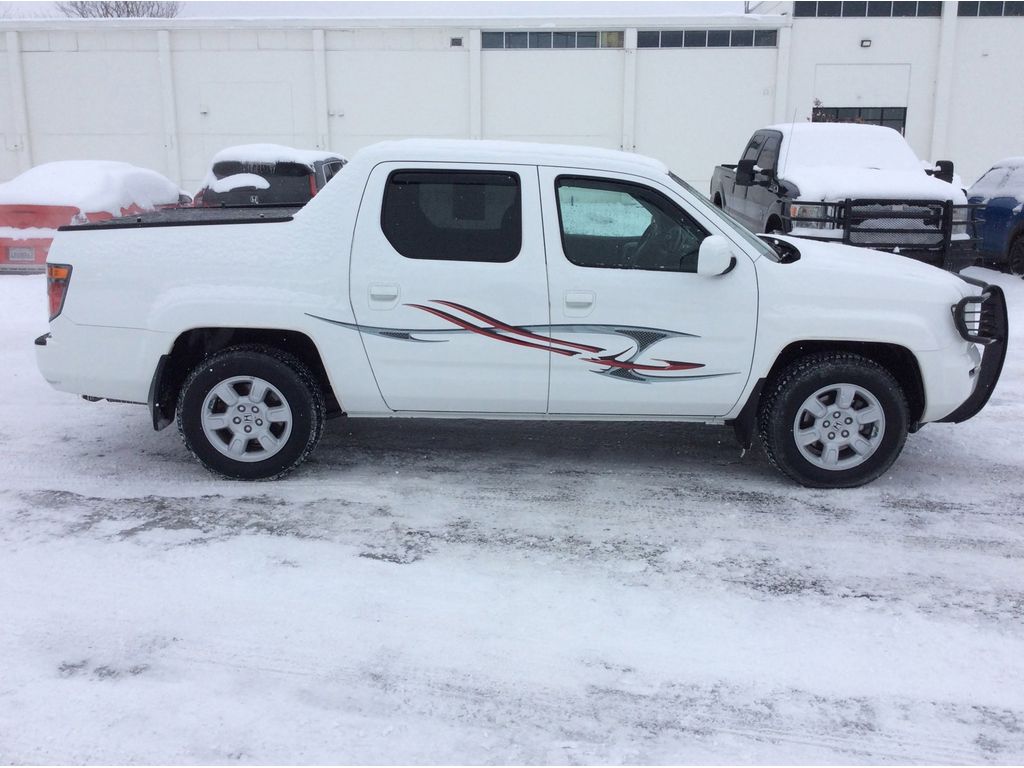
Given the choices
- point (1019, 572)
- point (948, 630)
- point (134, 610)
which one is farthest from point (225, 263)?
point (1019, 572)

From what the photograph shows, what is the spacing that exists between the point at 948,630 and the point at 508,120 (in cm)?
2151

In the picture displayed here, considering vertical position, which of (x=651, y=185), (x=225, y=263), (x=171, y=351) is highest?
Answer: (x=651, y=185)

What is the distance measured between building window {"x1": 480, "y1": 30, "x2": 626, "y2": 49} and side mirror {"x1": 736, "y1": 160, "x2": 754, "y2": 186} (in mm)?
12126

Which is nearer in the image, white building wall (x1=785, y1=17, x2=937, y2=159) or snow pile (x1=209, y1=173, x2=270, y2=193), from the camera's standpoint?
snow pile (x1=209, y1=173, x2=270, y2=193)

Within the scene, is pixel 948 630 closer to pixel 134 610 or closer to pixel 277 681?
pixel 277 681

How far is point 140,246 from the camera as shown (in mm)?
5199

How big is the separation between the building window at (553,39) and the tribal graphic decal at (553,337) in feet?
65.5

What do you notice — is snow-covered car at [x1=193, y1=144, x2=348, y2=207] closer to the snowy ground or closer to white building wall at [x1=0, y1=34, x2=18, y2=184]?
the snowy ground

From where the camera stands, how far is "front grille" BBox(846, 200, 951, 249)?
1025 centimetres

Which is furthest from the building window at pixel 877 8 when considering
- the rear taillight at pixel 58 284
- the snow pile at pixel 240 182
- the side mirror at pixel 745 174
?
the rear taillight at pixel 58 284

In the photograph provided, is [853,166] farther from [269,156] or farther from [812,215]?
[269,156]

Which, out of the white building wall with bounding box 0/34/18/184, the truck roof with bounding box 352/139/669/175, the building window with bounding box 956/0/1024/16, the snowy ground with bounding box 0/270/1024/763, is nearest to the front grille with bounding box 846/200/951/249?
the snowy ground with bounding box 0/270/1024/763

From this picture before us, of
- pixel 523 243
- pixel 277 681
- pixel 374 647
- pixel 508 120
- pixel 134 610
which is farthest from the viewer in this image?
pixel 508 120

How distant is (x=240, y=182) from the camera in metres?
12.1
